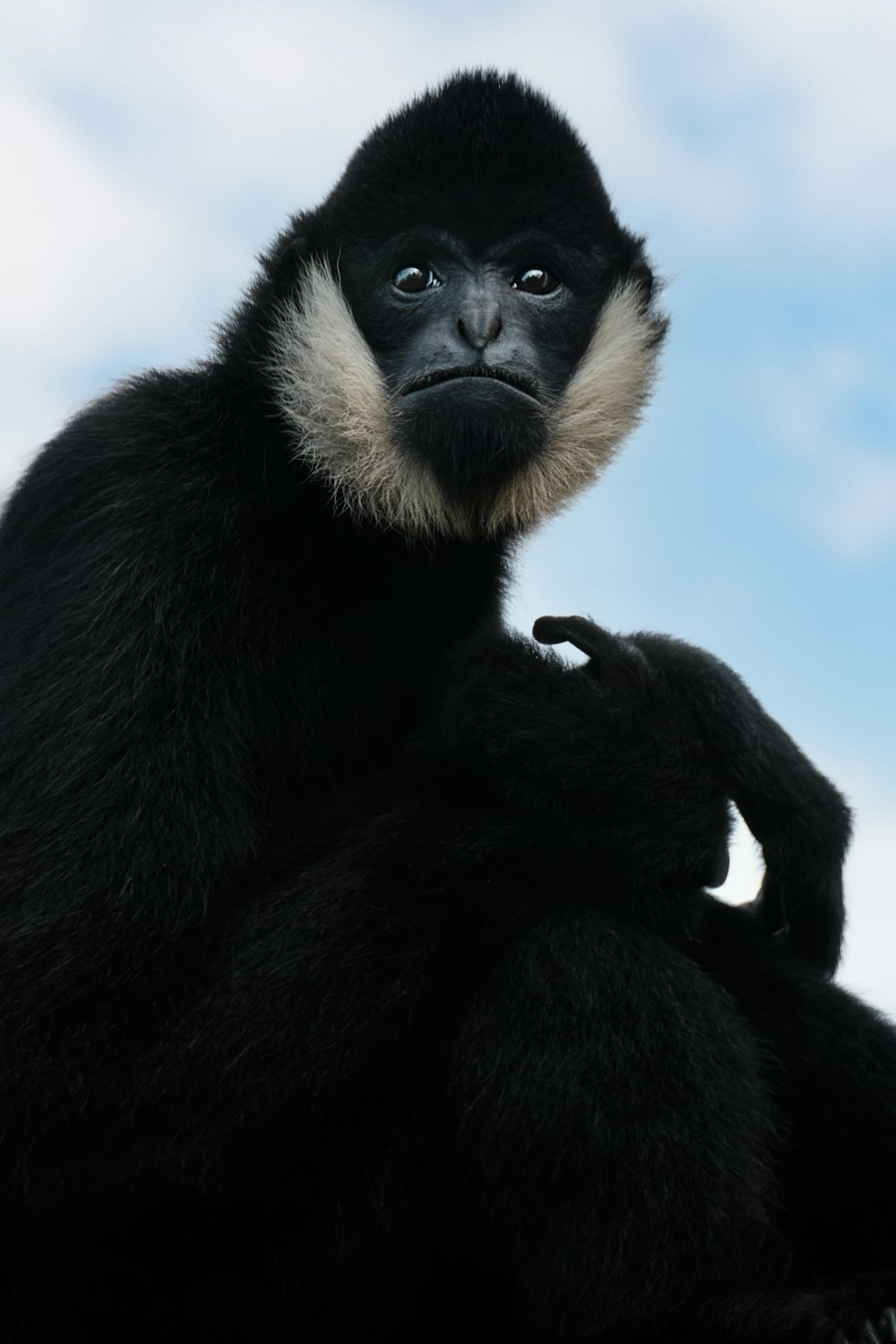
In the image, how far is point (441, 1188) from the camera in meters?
4.49

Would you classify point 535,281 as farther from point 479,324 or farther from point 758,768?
point 758,768

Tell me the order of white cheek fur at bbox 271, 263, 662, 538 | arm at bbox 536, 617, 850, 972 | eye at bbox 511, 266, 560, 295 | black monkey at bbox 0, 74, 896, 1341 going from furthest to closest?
eye at bbox 511, 266, 560, 295 < white cheek fur at bbox 271, 263, 662, 538 < arm at bbox 536, 617, 850, 972 < black monkey at bbox 0, 74, 896, 1341

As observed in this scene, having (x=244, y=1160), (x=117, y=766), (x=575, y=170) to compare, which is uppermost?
(x=575, y=170)

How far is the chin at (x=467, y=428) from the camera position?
5023 mm

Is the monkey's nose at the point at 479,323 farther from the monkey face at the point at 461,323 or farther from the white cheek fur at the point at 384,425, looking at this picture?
the white cheek fur at the point at 384,425

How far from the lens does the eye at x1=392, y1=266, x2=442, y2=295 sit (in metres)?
5.23

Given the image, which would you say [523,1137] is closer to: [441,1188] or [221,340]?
[441,1188]

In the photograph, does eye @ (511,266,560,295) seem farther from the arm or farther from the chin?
the arm

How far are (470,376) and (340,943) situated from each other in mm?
1981

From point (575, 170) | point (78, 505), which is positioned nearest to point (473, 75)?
point (575, 170)

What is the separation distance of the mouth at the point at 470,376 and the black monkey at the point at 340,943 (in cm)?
1

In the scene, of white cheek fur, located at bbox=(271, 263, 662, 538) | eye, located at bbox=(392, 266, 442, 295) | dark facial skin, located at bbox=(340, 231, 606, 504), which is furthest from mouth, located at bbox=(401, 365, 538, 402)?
eye, located at bbox=(392, 266, 442, 295)

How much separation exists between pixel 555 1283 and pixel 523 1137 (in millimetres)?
407

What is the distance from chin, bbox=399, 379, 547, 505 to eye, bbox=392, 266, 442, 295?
16.1 inches
